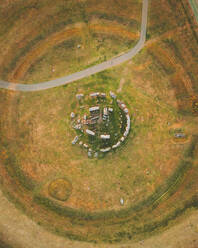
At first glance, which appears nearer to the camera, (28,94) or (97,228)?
(97,228)

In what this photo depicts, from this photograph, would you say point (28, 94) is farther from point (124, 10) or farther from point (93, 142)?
point (124, 10)

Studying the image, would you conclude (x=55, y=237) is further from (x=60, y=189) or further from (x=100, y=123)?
(x=100, y=123)

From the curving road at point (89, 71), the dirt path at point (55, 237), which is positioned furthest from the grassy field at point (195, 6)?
the dirt path at point (55, 237)

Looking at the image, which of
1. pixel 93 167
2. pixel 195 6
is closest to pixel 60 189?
pixel 93 167

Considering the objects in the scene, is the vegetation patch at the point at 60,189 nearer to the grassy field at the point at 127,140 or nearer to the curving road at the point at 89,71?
the grassy field at the point at 127,140

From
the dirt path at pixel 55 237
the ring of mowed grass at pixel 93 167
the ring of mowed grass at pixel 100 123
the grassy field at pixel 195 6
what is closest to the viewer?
the dirt path at pixel 55 237

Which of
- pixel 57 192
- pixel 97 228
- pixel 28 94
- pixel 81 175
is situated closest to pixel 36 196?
pixel 57 192

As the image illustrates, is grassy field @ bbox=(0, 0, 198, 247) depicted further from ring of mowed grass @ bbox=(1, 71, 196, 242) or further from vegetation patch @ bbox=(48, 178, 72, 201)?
vegetation patch @ bbox=(48, 178, 72, 201)
